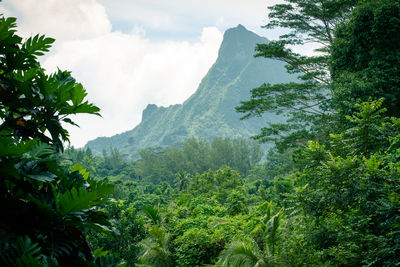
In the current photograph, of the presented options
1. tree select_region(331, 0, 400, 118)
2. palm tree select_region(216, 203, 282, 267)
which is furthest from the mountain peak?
palm tree select_region(216, 203, 282, 267)

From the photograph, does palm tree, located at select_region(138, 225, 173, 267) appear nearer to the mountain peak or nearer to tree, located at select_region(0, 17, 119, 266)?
tree, located at select_region(0, 17, 119, 266)

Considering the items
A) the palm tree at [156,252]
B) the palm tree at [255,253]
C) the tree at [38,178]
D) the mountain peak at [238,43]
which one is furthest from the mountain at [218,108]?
the tree at [38,178]

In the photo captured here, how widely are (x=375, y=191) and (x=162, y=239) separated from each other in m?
6.10

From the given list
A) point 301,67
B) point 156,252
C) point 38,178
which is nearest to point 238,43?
point 301,67

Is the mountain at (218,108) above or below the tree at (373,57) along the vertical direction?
above

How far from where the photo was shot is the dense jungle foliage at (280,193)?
41.3 inches

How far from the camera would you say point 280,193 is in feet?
14.4

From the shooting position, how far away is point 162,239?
27.5ft

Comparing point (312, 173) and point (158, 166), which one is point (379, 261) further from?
point (158, 166)

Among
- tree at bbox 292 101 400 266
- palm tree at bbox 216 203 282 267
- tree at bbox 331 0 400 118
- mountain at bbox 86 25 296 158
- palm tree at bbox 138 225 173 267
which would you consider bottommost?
palm tree at bbox 138 225 173 267

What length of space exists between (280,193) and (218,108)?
394ft

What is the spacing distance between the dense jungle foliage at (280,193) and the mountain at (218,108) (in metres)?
94.5

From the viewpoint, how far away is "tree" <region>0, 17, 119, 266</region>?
38.3 inches

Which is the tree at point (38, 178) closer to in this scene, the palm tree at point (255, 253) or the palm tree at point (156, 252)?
the palm tree at point (255, 253)
